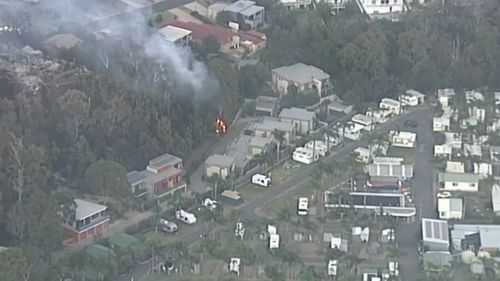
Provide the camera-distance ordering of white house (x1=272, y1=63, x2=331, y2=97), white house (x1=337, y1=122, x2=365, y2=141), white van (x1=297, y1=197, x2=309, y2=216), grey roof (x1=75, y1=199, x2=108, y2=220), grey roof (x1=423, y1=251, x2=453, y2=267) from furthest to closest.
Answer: white house (x1=272, y1=63, x2=331, y2=97)
white house (x1=337, y1=122, x2=365, y2=141)
white van (x1=297, y1=197, x2=309, y2=216)
grey roof (x1=75, y1=199, x2=108, y2=220)
grey roof (x1=423, y1=251, x2=453, y2=267)

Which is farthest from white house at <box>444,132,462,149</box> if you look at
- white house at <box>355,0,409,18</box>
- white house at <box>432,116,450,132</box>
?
white house at <box>355,0,409,18</box>

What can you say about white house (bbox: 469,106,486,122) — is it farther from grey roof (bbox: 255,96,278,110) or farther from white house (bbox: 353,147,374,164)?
grey roof (bbox: 255,96,278,110)

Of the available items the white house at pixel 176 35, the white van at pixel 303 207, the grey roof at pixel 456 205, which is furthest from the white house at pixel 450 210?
the white house at pixel 176 35

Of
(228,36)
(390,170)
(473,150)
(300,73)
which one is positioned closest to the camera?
(390,170)

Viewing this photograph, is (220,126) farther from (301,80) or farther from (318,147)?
(301,80)

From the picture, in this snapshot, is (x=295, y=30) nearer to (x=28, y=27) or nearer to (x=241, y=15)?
(x=241, y=15)

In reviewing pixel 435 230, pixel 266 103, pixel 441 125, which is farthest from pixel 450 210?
pixel 266 103
